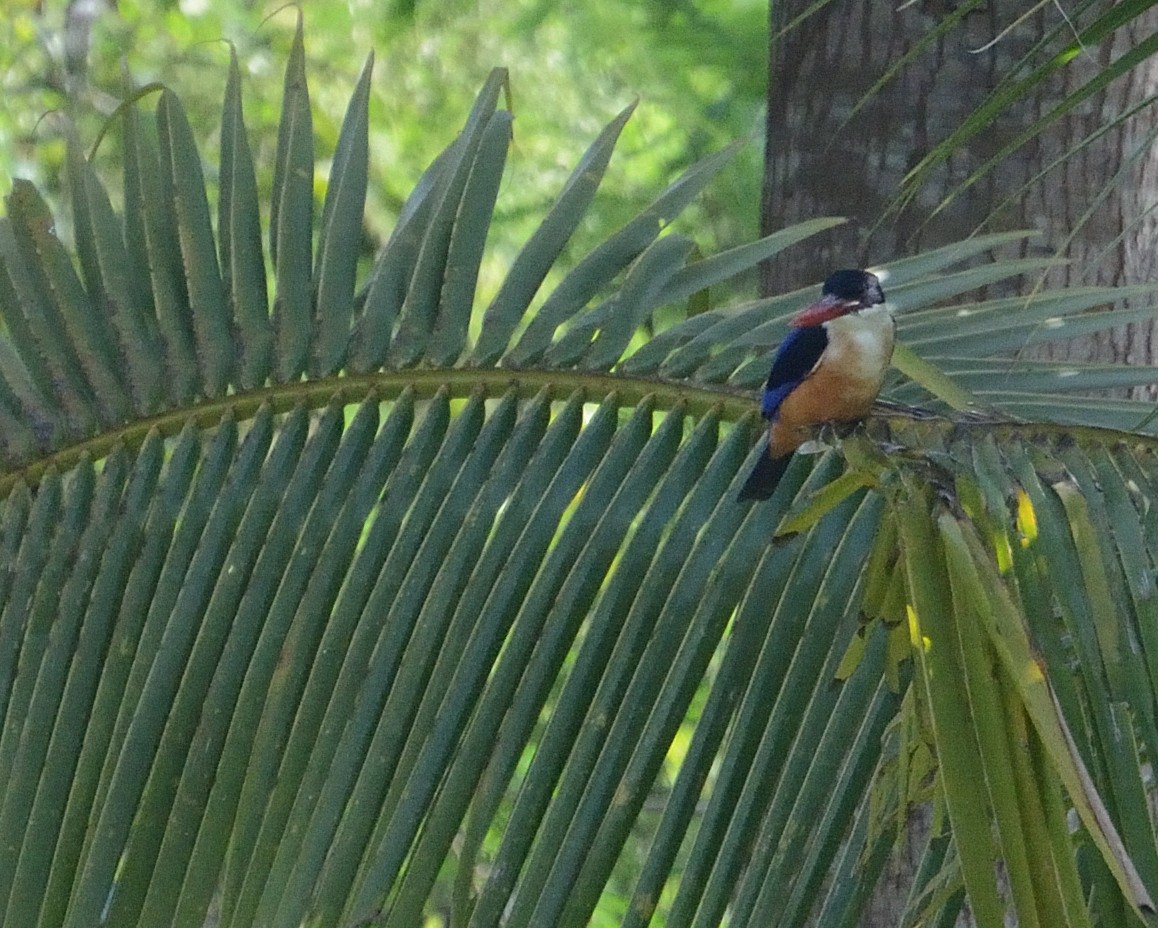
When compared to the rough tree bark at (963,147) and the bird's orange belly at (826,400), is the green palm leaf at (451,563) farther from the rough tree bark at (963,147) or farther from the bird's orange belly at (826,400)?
the rough tree bark at (963,147)

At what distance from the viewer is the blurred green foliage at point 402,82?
4.01m

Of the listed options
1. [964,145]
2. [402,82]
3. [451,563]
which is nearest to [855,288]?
[451,563]

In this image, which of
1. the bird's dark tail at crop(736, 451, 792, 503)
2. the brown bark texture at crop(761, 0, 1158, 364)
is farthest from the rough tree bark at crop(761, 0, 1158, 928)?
the bird's dark tail at crop(736, 451, 792, 503)

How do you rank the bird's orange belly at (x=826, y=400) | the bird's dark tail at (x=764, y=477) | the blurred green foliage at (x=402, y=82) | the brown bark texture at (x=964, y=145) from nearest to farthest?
the bird's orange belly at (x=826, y=400) → the bird's dark tail at (x=764, y=477) → the brown bark texture at (x=964, y=145) → the blurred green foliage at (x=402, y=82)

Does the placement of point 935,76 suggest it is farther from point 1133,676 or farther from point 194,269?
point 1133,676

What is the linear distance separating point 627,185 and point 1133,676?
13.0 feet

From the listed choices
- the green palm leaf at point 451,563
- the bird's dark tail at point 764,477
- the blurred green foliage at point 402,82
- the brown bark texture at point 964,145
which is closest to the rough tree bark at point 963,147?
the brown bark texture at point 964,145

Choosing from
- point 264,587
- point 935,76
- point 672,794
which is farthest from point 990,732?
point 935,76

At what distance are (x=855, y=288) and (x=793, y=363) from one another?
67 millimetres

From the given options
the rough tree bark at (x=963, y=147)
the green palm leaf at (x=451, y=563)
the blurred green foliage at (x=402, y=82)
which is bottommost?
the green palm leaf at (x=451, y=563)

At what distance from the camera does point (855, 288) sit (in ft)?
3.35

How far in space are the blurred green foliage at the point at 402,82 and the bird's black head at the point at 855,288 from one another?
276 cm

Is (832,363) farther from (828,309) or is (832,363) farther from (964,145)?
(964,145)

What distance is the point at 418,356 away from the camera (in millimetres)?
1319
